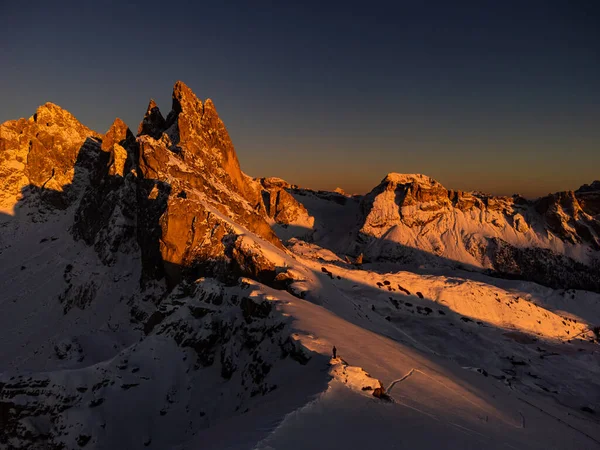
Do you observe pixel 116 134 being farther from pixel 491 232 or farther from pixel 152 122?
pixel 491 232

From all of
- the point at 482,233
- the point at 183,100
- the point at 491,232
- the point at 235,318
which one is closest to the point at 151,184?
the point at 183,100

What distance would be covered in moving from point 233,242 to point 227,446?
93.4 ft

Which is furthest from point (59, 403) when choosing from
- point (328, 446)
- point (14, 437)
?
point (328, 446)

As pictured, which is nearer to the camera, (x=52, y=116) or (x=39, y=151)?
(x=39, y=151)

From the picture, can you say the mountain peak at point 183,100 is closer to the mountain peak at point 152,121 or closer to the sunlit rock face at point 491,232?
the mountain peak at point 152,121

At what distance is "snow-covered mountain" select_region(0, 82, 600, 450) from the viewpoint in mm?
14070

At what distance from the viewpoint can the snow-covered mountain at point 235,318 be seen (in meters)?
14.1

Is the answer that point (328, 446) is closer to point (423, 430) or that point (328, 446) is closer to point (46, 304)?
point (423, 430)

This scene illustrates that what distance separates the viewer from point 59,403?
18094mm

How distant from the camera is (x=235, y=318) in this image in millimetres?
22625

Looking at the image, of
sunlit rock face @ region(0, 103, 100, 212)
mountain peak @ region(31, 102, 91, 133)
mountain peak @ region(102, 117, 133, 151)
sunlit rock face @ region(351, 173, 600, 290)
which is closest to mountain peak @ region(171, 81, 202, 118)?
mountain peak @ region(102, 117, 133, 151)

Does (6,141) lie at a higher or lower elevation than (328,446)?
higher

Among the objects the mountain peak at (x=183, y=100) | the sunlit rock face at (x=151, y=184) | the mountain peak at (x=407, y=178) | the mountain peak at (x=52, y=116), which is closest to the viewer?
the sunlit rock face at (x=151, y=184)

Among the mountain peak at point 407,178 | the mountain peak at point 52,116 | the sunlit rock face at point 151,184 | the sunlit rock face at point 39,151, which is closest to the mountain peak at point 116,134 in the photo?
the sunlit rock face at point 151,184
